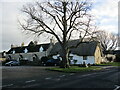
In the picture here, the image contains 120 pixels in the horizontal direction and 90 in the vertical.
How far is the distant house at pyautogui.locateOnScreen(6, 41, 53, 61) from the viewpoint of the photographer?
6648 cm

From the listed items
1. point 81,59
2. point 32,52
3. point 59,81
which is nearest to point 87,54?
point 81,59

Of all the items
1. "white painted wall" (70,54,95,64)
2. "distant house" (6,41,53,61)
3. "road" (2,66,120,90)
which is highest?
"distant house" (6,41,53,61)

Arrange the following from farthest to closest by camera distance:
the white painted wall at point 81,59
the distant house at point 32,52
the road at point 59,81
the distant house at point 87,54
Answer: the distant house at point 32,52 < the distant house at point 87,54 < the white painted wall at point 81,59 < the road at point 59,81

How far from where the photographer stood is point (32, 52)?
7081cm

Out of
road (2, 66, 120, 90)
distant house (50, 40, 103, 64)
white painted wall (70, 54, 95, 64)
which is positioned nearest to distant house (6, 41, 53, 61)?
distant house (50, 40, 103, 64)

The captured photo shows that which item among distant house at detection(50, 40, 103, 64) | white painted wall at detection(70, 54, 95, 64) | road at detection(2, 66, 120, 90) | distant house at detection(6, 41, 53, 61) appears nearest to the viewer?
road at detection(2, 66, 120, 90)

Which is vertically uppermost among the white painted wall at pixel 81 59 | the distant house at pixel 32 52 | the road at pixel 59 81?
the distant house at pixel 32 52

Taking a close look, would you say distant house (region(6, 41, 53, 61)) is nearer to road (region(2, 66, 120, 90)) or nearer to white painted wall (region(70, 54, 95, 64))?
white painted wall (region(70, 54, 95, 64))

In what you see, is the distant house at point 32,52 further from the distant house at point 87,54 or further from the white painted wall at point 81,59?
the white painted wall at point 81,59

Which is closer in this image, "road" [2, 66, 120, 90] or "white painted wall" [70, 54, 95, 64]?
"road" [2, 66, 120, 90]

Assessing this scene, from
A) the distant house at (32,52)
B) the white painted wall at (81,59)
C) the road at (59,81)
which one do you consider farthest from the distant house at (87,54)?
the road at (59,81)

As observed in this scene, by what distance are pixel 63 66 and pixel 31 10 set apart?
35.7 ft

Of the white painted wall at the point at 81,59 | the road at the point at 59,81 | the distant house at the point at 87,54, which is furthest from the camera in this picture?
the distant house at the point at 87,54

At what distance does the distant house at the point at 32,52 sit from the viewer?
66.5 meters
